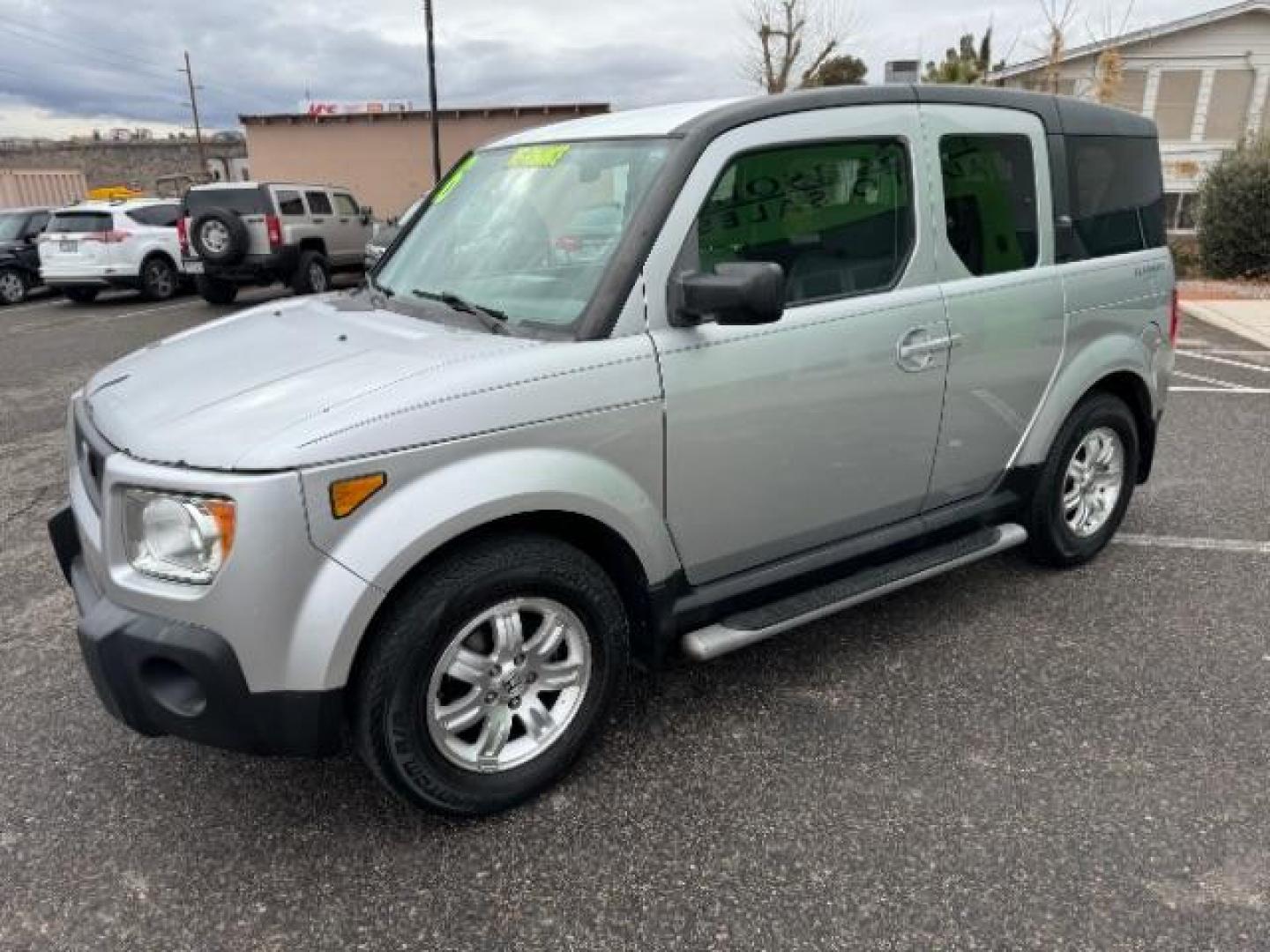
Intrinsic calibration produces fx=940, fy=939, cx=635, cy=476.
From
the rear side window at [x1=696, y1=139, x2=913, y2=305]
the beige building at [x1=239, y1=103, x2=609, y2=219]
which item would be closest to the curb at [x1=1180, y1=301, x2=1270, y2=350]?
the rear side window at [x1=696, y1=139, x2=913, y2=305]

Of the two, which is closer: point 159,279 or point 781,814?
point 781,814

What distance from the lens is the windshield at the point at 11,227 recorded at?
15391 mm

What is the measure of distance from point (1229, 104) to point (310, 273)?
896 inches

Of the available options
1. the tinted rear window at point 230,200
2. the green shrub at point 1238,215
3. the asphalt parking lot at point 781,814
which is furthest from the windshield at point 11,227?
the green shrub at point 1238,215

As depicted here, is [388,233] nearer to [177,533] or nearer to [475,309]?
[475,309]

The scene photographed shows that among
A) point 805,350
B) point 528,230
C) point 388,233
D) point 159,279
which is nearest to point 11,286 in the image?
point 159,279

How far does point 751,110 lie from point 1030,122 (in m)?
1.35

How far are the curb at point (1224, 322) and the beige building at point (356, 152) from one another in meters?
22.8

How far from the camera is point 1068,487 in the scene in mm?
3904

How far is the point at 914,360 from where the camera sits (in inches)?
120

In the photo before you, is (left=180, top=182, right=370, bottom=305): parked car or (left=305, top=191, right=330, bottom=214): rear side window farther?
(left=305, top=191, right=330, bottom=214): rear side window

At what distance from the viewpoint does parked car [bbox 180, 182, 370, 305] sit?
13.4 m

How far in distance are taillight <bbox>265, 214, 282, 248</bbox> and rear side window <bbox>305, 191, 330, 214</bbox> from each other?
1119mm

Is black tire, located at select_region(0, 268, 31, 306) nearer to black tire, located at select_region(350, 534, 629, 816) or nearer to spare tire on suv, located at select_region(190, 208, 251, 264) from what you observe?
spare tire on suv, located at select_region(190, 208, 251, 264)
